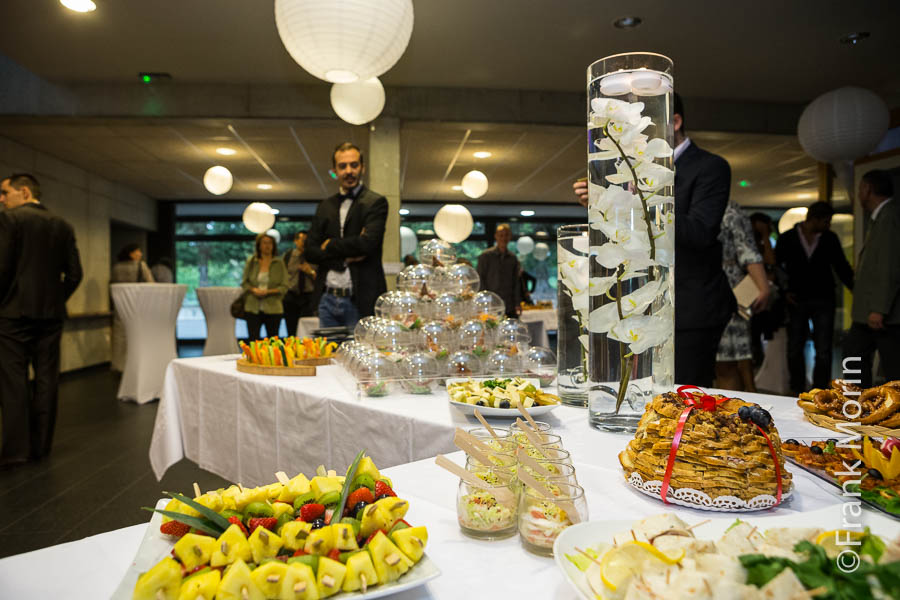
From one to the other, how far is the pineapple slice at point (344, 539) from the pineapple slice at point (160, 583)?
0.45 ft

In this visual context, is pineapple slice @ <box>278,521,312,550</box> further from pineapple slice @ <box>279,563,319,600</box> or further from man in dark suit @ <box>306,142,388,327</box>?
man in dark suit @ <box>306,142,388,327</box>

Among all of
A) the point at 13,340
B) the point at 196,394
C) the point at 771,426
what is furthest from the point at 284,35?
the point at 13,340

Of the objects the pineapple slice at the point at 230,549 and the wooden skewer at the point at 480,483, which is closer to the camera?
the pineapple slice at the point at 230,549

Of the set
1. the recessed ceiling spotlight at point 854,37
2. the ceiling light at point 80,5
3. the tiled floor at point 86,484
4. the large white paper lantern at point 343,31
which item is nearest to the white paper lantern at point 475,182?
the recessed ceiling spotlight at point 854,37

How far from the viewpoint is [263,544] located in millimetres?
533

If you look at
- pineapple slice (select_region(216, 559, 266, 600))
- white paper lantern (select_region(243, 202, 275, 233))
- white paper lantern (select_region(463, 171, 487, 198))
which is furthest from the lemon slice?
white paper lantern (select_region(243, 202, 275, 233))

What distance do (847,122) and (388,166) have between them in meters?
4.01

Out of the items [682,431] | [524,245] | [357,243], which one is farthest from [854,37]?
[524,245]

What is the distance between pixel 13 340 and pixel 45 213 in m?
0.78

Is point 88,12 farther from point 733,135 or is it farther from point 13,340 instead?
point 733,135

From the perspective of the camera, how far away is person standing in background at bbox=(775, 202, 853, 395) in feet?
13.8

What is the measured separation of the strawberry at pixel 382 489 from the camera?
665 mm

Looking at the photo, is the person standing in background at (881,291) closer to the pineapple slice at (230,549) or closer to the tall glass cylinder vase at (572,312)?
the tall glass cylinder vase at (572,312)

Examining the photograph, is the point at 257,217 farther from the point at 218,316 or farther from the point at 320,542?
the point at 320,542
